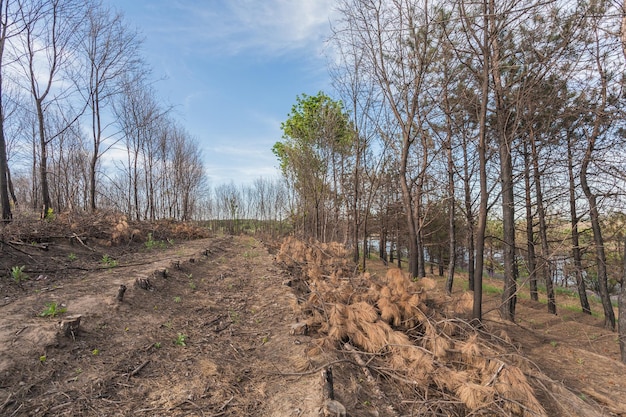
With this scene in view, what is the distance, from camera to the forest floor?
2.25 m

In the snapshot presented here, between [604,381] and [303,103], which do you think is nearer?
[604,381]

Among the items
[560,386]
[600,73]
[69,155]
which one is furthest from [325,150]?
[69,155]

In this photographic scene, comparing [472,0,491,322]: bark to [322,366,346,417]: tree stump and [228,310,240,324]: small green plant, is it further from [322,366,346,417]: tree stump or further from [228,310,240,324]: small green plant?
[228,310,240,324]: small green plant

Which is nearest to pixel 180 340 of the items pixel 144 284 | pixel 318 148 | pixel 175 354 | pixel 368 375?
pixel 175 354

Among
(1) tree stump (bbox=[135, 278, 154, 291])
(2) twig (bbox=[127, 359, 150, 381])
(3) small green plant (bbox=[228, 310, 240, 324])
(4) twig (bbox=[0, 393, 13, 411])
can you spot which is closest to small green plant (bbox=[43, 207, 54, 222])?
(1) tree stump (bbox=[135, 278, 154, 291])

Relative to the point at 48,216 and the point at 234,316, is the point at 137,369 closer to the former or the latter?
the point at 234,316

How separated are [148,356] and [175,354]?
24 cm

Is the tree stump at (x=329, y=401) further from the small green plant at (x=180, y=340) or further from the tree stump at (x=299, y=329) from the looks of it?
the small green plant at (x=180, y=340)

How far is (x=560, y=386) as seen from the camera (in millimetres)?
2846

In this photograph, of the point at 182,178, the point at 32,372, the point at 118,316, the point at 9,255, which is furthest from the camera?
the point at 182,178

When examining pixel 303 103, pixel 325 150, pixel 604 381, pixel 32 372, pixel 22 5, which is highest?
pixel 303 103

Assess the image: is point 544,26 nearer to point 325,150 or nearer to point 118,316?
point 118,316

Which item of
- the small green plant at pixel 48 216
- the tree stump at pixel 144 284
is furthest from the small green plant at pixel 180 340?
the small green plant at pixel 48 216

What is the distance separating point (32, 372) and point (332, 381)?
2267mm
